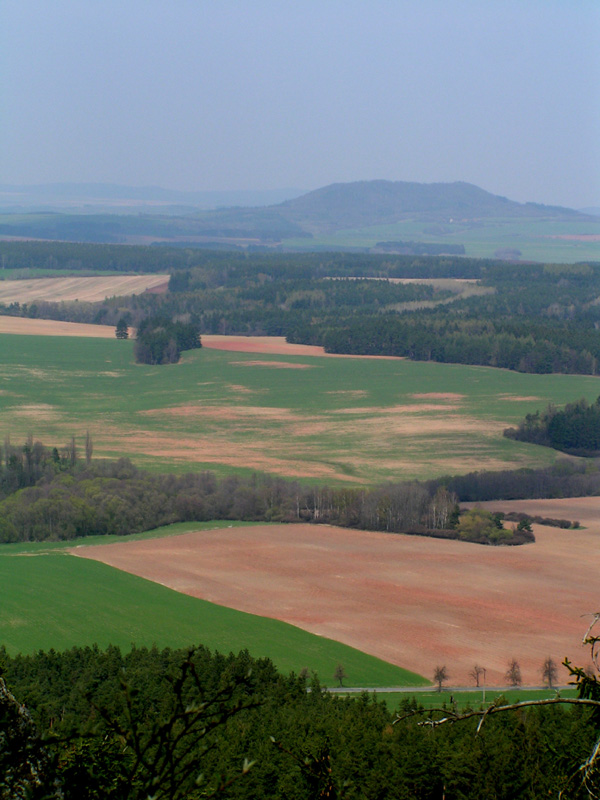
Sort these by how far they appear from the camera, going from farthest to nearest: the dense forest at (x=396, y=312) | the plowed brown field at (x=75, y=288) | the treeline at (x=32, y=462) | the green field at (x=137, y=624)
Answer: the plowed brown field at (x=75, y=288) → the dense forest at (x=396, y=312) → the treeline at (x=32, y=462) → the green field at (x=137, y=624)

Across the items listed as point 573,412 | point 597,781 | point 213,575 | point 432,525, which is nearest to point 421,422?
point 573,412

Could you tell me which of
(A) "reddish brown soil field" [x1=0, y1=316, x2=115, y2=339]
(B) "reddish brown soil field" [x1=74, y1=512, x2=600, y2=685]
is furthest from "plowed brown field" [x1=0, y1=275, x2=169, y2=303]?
(B) "reddish brown soil field" [x1=74, y1=512, x2=600, y2=685]

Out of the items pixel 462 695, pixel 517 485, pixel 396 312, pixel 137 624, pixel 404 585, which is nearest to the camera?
pixel 462 695

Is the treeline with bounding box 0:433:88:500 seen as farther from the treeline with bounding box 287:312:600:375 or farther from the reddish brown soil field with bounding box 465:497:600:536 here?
the treeline with bounding box 287:312:600:375

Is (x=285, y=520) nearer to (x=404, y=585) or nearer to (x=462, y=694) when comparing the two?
(x=404, y=585)

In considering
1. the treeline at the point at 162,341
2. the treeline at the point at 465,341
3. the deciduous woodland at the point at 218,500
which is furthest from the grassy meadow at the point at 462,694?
the treeline at the point at 162,341

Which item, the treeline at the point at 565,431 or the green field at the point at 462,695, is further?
the treeline at the point at 565,431

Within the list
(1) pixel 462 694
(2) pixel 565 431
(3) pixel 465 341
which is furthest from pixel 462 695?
(3) pixel 465 341

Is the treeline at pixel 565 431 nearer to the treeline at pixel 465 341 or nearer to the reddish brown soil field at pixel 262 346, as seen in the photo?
the treeline at pixel 465 341
